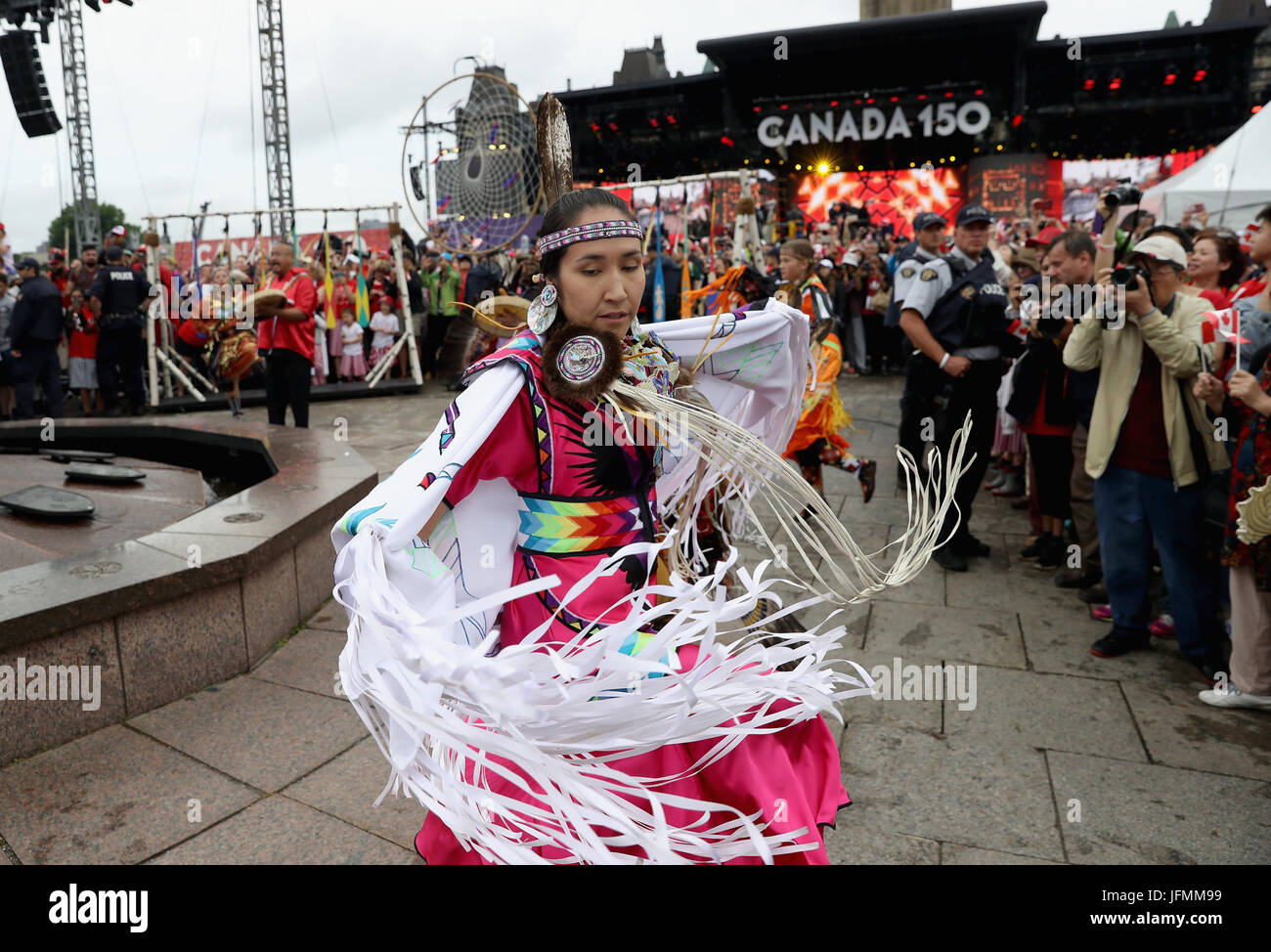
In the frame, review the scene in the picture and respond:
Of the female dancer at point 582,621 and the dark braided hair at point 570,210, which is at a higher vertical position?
the dark braided hair at point 570,210

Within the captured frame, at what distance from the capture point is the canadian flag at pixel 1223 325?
148 inches

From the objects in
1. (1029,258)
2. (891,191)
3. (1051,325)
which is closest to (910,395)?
(1051,325)

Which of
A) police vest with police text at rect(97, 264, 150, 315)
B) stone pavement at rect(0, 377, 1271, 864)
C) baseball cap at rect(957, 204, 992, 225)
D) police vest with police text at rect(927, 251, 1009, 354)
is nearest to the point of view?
stone pavement at rect(0, 377, 1271, 864)

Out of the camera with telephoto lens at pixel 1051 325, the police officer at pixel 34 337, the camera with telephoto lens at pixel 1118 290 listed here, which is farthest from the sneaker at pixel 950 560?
the police officer at pixel 34 337

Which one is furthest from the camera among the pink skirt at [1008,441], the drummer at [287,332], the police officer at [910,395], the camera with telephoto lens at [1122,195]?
the drummer at [287,332]

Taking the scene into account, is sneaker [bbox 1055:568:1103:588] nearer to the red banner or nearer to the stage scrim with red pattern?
the red banner

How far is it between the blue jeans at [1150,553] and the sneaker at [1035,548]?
121cm

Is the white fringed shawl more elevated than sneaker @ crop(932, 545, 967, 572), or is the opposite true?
the white fringed shawl

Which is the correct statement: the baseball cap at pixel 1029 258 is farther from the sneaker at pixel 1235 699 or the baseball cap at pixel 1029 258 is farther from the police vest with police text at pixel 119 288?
the police vest with police text at pixel 119 288

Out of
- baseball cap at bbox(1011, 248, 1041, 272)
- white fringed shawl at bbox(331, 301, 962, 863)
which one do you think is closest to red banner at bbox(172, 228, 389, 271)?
baseball cap at bbox(1011, 248, 1041, 272)

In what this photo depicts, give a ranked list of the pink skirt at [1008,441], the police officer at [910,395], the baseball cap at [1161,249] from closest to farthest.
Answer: the baseball cap at [1161,249] → the police officer at [910,395] → the pink skirt at [1008,441]

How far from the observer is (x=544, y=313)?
204 cm

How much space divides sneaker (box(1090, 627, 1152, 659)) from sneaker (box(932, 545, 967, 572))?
1.22 metres

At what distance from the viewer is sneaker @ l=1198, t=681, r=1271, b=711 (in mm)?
3709
